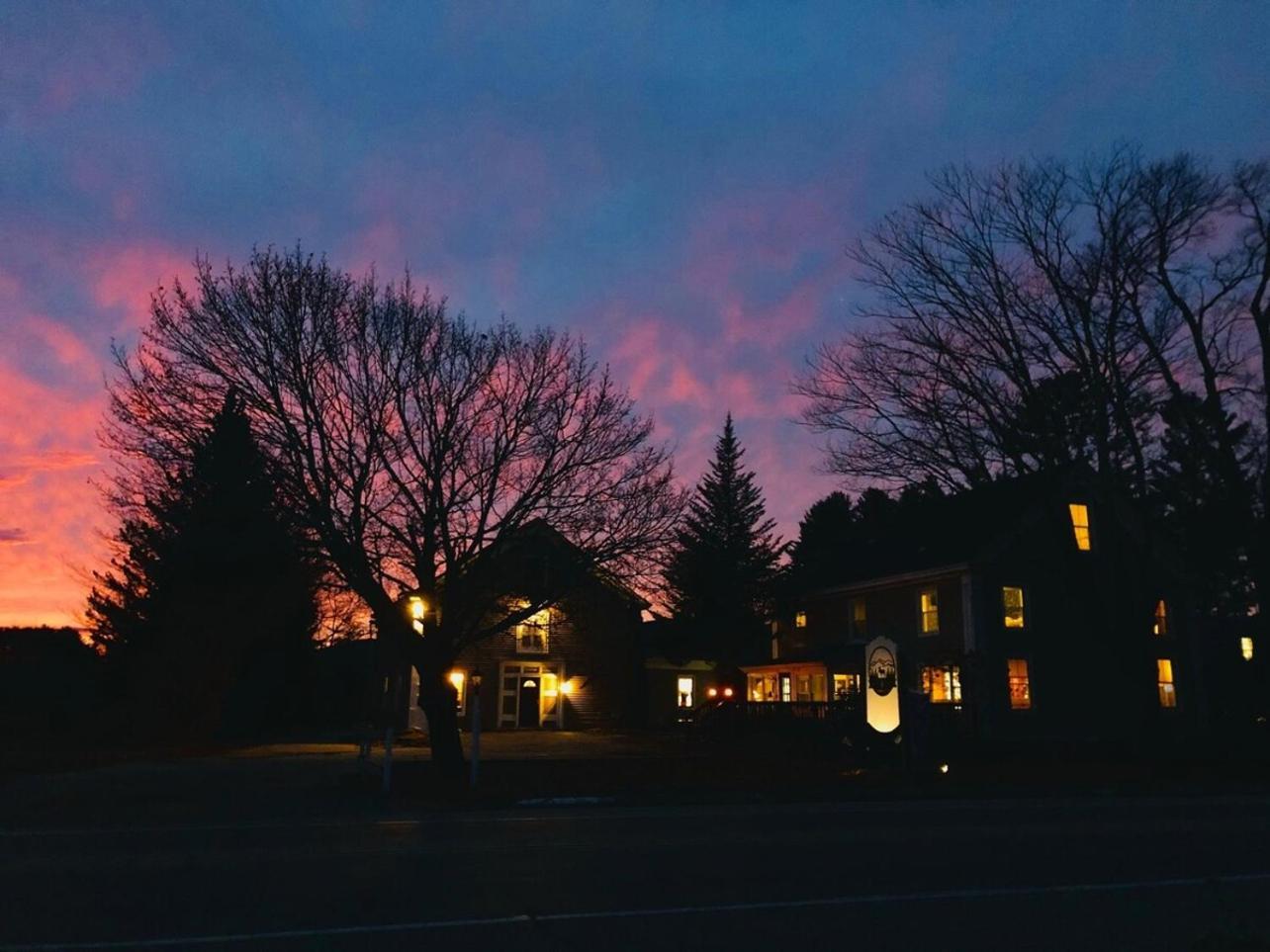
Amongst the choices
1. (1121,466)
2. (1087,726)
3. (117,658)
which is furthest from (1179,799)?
(117,658)

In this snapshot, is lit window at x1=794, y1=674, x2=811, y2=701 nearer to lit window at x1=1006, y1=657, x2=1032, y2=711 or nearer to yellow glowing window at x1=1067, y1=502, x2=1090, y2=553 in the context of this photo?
lit window at x1=1006, y1=657, x2=1032, y2=711

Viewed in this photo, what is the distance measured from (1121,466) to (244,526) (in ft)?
77.4

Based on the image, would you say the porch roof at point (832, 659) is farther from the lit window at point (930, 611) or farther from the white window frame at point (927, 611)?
the lit window at point (930, 611)

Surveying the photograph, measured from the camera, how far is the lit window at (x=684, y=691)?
47.1 meters

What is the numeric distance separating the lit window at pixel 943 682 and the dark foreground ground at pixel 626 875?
19328mm

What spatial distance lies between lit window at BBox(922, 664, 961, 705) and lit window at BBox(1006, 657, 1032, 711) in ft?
5.69

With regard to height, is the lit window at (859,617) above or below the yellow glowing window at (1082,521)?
below

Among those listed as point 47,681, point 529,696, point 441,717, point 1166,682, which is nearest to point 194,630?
point 47,681

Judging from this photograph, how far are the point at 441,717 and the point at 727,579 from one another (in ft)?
82.5

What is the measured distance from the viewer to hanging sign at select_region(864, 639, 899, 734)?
2383 cm

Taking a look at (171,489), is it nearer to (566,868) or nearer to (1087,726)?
(566,868)

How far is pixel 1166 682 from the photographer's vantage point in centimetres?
4022

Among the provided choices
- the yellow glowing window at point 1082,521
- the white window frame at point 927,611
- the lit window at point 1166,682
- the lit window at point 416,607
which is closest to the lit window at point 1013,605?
the white window frame at point 927,611

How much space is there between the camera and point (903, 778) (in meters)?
22.2
